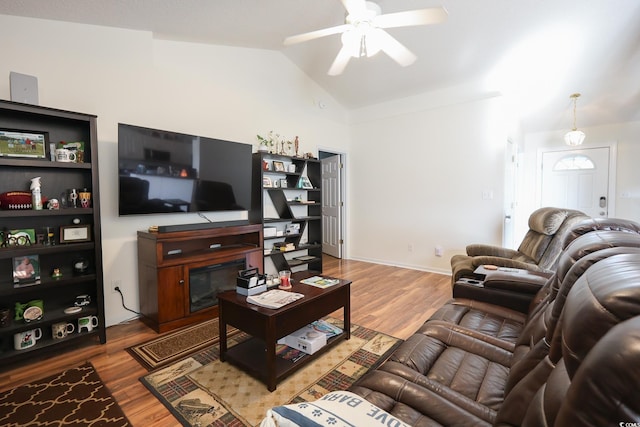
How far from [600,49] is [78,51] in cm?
524

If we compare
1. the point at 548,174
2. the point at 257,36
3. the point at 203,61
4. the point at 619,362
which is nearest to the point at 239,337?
the point at 619,362

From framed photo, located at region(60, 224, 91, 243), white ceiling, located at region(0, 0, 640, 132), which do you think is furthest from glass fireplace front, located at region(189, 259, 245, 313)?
white ceiling, located at region(0, 0, 640, 132)

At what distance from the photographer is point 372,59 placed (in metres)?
3.81

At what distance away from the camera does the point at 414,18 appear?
1.98 m

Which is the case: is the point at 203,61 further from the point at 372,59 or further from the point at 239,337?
the point at 239,337

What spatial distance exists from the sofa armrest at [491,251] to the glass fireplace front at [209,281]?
2563 millimetres

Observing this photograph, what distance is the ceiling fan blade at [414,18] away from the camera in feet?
6.15

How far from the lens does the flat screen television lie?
8.39 feet

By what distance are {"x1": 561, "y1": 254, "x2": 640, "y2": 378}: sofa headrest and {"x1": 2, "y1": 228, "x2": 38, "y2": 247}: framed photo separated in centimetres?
307

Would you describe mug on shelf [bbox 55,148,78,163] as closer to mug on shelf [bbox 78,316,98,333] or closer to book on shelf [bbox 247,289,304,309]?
mug on shelf [bbox 78,316,98,333]

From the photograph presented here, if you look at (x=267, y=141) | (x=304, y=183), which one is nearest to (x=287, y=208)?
(x=304, y=183)

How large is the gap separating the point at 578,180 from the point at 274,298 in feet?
20.3

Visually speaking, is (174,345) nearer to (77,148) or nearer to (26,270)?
(26,270)

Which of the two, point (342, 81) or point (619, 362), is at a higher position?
point (342, 81)
